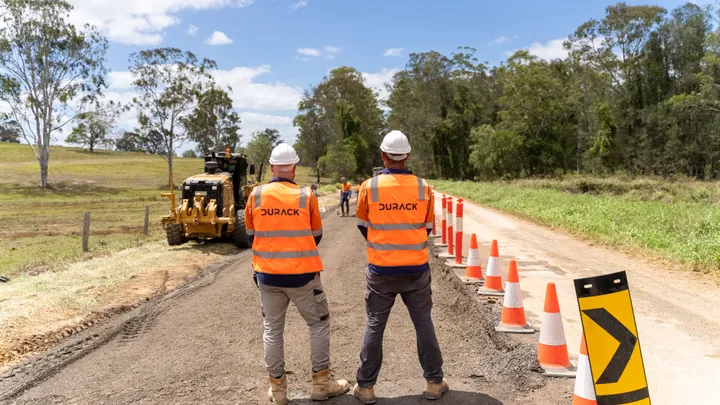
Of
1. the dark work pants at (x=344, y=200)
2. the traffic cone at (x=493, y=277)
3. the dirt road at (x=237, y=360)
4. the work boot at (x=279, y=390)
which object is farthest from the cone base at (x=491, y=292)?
the dark work pants at (x=344, y=200)

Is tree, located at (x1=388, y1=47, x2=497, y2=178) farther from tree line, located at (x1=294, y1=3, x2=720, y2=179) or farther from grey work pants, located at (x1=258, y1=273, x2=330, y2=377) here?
grey work pants, located at (x1=258, y1=273, x2=330, y2=377)

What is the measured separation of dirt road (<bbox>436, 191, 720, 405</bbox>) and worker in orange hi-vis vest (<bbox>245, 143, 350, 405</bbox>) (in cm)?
265

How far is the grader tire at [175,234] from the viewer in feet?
47.2

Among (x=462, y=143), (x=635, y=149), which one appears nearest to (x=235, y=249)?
(x=635, y=149)

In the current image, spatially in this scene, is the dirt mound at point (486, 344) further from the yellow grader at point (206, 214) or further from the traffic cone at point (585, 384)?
the yellow grader at point (206, 214)

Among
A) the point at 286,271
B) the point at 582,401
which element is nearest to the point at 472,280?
the point at 582,401

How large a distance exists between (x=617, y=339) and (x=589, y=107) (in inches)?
2270

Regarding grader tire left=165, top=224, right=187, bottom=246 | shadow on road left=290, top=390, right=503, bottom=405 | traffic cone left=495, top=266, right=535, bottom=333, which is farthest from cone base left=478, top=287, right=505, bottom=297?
grader tire left=165, top=224, right=187, bottom=246

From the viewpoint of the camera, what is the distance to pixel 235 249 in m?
14.7

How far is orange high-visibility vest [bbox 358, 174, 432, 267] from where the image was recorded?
14.0ft

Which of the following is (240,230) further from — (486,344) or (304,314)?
(304,314)

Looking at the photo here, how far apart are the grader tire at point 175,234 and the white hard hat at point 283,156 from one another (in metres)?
10.9

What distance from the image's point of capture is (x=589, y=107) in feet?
180

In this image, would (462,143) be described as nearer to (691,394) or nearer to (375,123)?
(375,123)
